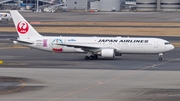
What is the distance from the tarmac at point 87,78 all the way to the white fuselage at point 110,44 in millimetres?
1250

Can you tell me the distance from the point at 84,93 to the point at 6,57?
26.7m

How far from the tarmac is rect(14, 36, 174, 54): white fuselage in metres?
1.25

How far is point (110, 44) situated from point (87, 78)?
55.8 ft

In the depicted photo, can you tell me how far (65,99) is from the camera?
32875mm

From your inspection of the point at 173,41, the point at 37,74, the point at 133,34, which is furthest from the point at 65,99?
the point at 133,34

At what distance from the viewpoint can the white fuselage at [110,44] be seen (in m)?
59.0

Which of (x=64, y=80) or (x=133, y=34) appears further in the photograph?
(x=133, y=34)

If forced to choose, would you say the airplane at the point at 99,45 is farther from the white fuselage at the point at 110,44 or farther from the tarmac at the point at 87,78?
the tarmac at the point at 87,78

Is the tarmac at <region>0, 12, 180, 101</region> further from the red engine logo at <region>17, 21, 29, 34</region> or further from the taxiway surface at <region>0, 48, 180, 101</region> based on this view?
the red engine logo at <region>17, 21, 29, 34</region>

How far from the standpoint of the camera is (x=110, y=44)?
2331 inches

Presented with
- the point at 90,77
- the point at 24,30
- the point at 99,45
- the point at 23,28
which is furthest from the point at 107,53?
the point at 90,77

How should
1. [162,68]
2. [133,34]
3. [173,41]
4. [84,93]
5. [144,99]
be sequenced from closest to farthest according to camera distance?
1. [144,99]
2. [84,93]
3. [162,68]
4. [173,41]
5. [133,34]

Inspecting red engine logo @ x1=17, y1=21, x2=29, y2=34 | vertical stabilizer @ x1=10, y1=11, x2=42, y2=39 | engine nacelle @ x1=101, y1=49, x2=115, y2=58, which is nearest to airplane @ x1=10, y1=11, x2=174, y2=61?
engine nacelle @ x1=101, y1=49, x2=115, y2=58

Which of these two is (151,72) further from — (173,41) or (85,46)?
(173,41)
